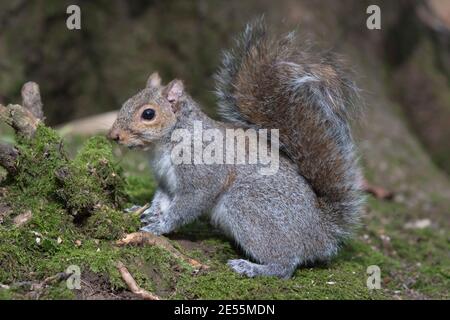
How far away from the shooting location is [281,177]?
4086mm

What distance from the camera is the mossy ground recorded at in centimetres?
344

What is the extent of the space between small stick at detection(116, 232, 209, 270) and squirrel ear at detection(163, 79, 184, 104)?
3.09ft

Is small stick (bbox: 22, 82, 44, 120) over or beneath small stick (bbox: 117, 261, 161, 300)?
over

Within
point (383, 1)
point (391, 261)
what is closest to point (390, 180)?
point (391, 261)

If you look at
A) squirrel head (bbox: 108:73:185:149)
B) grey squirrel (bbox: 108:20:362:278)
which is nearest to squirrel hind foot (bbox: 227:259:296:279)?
grey squirrel (bbox: 108:20:362:278)

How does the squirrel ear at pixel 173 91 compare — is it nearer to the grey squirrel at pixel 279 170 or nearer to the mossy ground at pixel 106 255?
the grey squirrel at pixel 279 170

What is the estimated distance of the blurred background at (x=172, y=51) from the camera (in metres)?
8.80

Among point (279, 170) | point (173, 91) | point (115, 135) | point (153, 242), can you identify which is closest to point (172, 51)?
point (173, 91)

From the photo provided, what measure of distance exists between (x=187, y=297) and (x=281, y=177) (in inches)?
41.4

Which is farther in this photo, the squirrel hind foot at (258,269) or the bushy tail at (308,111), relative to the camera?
the bushy tail at (308,111)

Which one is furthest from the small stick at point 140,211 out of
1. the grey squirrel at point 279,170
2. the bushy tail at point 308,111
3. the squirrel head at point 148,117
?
the bushy tail at point 308,111

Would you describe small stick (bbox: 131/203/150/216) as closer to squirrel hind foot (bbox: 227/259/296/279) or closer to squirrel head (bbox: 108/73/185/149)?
squirrel head (bbox: 108/73/185/149)

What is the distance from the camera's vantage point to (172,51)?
9242 millimetres

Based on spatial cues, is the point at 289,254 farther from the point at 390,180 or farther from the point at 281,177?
the point at 390,180
